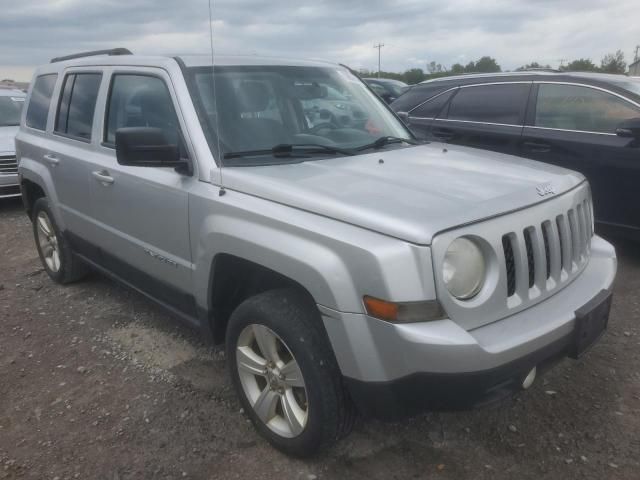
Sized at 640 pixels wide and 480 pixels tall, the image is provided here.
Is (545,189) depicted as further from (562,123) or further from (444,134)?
(444,134)

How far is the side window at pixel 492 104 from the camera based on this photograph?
5434 mm

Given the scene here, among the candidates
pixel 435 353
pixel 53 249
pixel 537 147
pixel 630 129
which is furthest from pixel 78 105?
pixel 630 129

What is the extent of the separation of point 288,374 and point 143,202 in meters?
1.37

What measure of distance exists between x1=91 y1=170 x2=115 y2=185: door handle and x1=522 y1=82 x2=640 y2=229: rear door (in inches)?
143

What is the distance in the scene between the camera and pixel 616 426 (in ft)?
9.23

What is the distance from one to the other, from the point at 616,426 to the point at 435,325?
4.65ft

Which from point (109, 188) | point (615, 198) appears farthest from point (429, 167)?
point (615, 198)

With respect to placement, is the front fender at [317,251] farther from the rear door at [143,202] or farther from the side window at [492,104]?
the side window at [492,104]

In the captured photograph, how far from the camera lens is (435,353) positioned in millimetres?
2035

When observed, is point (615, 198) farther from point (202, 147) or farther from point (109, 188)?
point (109, 188)

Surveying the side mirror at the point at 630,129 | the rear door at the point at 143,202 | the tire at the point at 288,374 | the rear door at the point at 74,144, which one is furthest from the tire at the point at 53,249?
the side mirror at the point at 630,129

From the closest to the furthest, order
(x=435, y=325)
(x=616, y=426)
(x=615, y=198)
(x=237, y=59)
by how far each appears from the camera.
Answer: (x=435, y=325), (x=616, y=426), (x=237, y=59), (x=615, y=198)

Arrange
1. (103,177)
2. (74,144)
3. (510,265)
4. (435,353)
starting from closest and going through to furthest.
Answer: (435,353), (510,265), (103,177), (74,144)

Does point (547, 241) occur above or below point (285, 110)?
below
